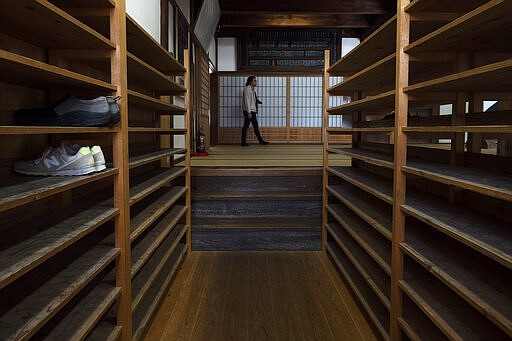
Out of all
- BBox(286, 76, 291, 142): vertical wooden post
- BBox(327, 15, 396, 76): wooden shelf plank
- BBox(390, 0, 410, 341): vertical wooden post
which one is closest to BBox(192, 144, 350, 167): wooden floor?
BBox(327, 15, 396, 76): wooden shelf plank

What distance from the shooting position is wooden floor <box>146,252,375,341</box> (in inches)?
95.1

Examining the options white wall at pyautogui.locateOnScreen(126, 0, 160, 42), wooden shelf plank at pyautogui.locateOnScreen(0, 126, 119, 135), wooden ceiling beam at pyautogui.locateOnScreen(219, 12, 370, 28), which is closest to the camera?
wooden shelf plank at pyautogui.locateOnScreen(0, 126, 119, 135)

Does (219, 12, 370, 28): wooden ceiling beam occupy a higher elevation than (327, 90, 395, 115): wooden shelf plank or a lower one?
higher

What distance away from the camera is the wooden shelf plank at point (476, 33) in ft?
4.14

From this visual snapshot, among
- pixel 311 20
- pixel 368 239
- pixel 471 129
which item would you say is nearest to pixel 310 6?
pixel 311 20

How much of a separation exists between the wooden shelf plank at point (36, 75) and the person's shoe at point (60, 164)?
0.84 ft

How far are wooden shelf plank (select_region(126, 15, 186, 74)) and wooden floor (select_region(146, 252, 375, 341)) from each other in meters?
1.56

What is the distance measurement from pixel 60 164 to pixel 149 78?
1415mm

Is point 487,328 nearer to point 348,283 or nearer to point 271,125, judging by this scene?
point 348,283

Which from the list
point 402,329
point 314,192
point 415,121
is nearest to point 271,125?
point 314,192

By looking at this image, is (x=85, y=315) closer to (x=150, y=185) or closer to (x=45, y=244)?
(x=45, y=244)

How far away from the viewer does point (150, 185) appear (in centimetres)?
252

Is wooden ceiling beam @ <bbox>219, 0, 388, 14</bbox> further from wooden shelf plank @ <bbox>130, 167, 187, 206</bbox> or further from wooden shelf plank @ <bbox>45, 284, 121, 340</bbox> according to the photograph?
wooden shelf plank @ <bbox>45, 284, 121, 340</bbox>

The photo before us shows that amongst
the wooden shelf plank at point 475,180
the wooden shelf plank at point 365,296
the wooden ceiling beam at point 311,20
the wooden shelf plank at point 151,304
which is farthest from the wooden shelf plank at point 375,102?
the wooden ceiling beam at point 311,20
